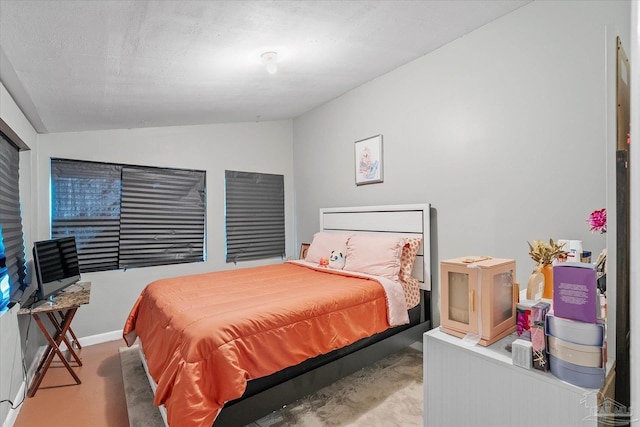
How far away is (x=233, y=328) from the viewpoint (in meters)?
1.77

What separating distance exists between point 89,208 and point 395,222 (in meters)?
3.19

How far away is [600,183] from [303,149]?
344 centimetres

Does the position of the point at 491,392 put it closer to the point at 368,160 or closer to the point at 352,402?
the point at 352,402

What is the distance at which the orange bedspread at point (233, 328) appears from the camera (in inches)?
64.1

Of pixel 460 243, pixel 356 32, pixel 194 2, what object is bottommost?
pixel 460 243

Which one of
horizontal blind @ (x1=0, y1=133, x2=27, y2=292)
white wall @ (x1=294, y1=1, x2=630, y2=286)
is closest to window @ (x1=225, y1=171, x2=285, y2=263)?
white wall @ (x1=294, y1=1, x2=630, y2=286)

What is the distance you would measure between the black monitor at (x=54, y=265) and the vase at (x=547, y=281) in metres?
3.38

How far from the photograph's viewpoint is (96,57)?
1.79 metres

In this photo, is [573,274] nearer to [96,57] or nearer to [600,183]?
[600,183]

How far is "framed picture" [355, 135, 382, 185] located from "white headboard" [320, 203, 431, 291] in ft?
1.10

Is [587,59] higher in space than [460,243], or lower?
higher

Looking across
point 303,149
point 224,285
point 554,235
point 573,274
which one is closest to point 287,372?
point 224,285

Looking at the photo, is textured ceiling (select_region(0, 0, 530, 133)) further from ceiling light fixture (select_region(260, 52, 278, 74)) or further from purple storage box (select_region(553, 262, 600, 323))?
purple storage box (select_region(553, 262, 600, 323))

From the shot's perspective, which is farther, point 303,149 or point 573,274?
point 303,149
